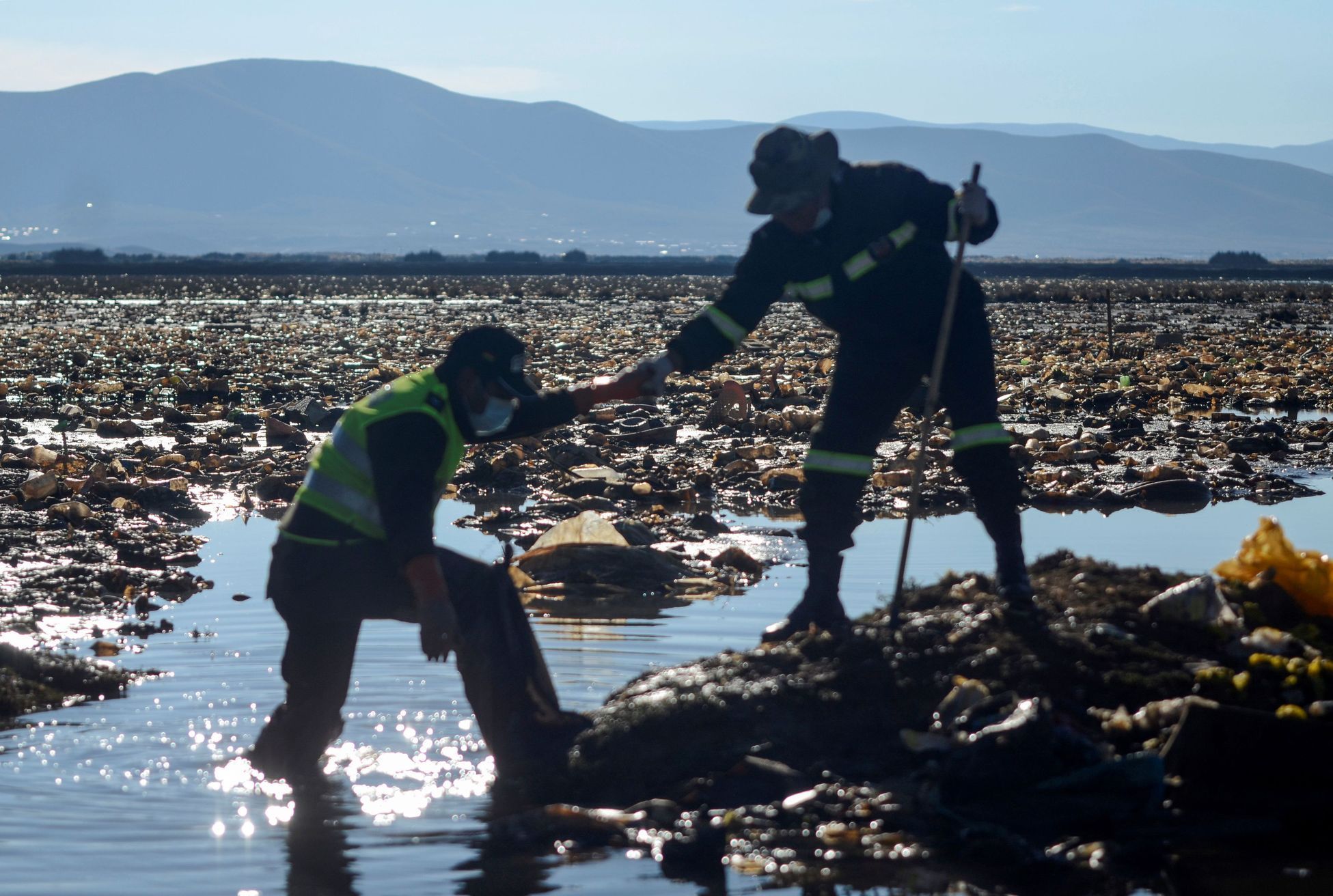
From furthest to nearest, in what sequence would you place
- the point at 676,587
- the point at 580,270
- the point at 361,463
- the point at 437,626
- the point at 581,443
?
the point at 580,270 → the point at 581,443 → the point at 676,587 → the point at 361,463 → the point at 437,626

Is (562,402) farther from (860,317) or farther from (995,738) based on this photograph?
(995,738)

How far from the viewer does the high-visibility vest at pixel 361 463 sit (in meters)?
5.59

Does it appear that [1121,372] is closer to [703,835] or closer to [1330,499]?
[1330,499]

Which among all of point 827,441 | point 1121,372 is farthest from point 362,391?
point 827,441

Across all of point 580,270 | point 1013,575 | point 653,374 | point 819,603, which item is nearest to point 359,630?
point 653,374

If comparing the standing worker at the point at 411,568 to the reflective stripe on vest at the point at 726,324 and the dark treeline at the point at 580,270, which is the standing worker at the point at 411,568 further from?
the dark treeline at the point at 580,270

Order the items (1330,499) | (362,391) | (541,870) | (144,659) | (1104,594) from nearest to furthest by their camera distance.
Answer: (541,870), (1104,594), (144,659), (1330,499), (362,391)

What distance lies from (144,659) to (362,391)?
1101 centimetres

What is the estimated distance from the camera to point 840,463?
6.38 meters

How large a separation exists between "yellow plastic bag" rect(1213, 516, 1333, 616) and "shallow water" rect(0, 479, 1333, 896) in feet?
7.13

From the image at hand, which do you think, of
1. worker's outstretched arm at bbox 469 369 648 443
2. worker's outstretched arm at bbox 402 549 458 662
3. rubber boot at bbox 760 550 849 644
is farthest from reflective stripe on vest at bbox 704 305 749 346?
worker's outstretched arm at bbox 402 549 458 662

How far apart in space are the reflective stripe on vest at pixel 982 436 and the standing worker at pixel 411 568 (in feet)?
5.08

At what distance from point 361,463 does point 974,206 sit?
2396 millimetres

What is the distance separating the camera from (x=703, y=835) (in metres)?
5.11
